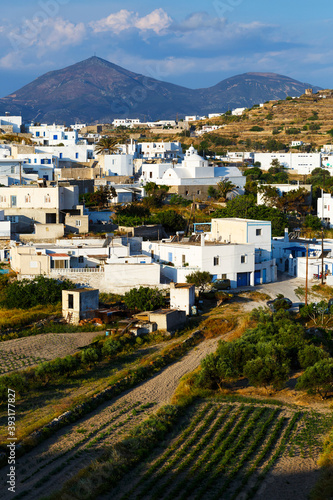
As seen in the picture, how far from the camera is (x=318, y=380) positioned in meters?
18.1

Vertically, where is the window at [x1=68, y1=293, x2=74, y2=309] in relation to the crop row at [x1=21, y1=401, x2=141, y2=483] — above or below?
above

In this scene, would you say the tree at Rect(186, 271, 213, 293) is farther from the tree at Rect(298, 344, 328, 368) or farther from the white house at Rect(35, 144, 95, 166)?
the white house at Rect(35, 144, 95, 166)

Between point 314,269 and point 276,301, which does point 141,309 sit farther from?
point 314,269

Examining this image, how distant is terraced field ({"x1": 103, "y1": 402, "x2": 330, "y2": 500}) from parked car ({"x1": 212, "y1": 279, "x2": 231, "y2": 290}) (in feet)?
37.8

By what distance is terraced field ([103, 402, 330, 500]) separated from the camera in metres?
12.8

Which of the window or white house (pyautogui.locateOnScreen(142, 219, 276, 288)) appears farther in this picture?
white house (pyautogui.locateOnScreen(142, 219, 276, 288))

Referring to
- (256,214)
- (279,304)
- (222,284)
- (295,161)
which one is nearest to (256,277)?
(222,284)

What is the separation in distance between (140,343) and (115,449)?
27.0ft

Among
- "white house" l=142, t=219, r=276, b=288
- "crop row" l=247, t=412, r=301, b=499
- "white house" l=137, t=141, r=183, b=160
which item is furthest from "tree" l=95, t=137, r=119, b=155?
"crop row" l=247, t=412, r=301, b=499

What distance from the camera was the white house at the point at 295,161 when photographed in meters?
64.9

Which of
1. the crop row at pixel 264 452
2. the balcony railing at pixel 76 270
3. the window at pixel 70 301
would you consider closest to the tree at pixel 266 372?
the crop row at pixel 264 452

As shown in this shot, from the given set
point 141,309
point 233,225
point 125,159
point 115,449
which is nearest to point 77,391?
point 115,449

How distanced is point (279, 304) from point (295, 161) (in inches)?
1645

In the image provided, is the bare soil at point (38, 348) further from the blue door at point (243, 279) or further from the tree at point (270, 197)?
the tree at point (270, 197)
